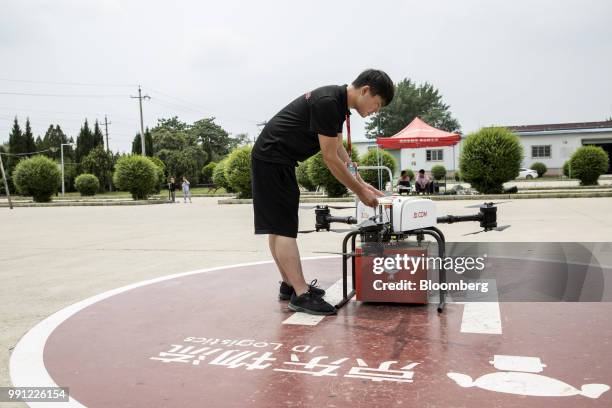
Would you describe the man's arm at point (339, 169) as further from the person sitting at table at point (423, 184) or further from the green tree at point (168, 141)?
the green tree at point (168, 141)

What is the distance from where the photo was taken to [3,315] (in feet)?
12.6

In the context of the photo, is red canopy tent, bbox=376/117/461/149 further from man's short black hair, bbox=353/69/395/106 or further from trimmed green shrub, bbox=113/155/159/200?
man's short black hair, bbox=353/69/395/106

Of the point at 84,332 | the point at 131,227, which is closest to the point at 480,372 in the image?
the point at 84,332

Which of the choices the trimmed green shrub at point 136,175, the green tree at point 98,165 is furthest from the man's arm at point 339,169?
the green tree at point 98,165

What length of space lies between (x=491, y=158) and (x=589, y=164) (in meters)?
7.59

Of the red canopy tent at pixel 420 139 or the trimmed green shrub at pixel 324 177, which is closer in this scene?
the red canopy tent at pixel 420 139

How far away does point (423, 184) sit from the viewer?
21141mm

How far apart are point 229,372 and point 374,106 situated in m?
1.97

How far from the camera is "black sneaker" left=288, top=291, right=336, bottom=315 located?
3.61 m

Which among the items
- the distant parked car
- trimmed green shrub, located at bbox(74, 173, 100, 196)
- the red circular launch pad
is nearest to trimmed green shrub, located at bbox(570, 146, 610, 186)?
the distant parked car

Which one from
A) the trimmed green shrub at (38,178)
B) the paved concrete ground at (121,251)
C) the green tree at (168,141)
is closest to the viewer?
the paved concrete ground at (121,251)

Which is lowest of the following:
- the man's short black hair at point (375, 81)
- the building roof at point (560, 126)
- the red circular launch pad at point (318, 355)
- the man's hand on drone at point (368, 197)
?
the red circular launch pad at point (318, 355)

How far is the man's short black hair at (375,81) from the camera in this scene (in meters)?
3.51

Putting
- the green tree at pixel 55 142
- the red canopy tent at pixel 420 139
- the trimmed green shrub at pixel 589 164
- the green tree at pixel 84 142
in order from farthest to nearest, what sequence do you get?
1. the green tree at pixel 55 142
2. the green tree at pixel 84 142
3. the trimmed green shrub at pixel 589 164
4. the red canopy tent at pixel 420 139
